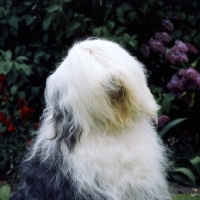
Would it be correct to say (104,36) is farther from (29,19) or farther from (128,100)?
(128,100)

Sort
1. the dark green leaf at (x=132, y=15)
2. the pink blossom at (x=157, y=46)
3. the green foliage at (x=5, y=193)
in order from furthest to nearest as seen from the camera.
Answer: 1. the pink blossom at (x=157, y=46)
2. the dark green leaf at (x=132, y=15)
3. the green foliage at (x=5, y=193)

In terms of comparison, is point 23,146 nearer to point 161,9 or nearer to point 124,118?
point 161,9

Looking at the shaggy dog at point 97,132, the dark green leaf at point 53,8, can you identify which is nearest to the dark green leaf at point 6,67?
the dark green leaf at point 53,8

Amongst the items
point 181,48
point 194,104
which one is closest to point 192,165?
point 194,104

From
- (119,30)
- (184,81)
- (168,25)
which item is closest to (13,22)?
(119,30)

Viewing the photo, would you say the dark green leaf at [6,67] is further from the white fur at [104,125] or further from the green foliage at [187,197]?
the white fur at [104,125]

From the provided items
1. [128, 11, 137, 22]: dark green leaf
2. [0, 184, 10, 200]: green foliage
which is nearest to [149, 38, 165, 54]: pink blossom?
[128, 11, 137, 22]: dark green leaf

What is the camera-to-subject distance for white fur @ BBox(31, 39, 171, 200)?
11.1 feet

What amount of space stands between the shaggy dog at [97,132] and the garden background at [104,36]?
2.08 meters

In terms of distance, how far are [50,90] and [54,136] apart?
0.85 feet

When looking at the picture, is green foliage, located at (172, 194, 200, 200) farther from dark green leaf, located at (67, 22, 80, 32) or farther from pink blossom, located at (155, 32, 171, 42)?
dark green leaf, located at (67, 22, 80, 32)

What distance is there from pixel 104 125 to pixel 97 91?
0.24m

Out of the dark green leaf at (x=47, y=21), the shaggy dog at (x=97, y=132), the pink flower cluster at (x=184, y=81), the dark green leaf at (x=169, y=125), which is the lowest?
the dark green leaf at (x=169, y=125)

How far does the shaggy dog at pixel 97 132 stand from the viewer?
133 inches
